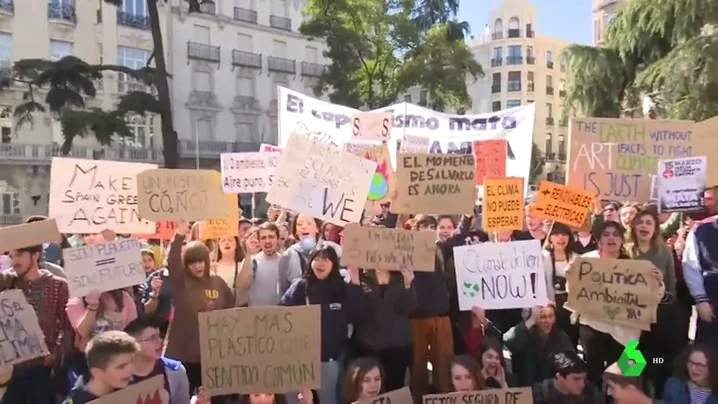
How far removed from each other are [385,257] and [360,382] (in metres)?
0.88

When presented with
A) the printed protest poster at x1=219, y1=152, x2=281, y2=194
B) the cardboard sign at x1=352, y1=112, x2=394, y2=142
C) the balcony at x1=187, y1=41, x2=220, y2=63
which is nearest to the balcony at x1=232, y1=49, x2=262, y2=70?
the balcony at x1=187, y1=41, x2=220, y2=63

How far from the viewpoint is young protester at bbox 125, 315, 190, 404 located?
3562 millimetres

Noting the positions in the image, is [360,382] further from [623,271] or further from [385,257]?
[623,271]

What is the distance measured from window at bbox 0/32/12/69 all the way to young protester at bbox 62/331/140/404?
2927 centimetres

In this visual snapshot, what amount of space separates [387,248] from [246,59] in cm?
3426

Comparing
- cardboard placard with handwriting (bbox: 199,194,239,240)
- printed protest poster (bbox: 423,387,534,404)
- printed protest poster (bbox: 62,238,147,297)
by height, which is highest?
cardboard placard with handwriting (bbox: 199,194,239,240)

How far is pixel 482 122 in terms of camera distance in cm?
809

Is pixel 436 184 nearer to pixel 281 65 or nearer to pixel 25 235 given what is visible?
pixel 25 235

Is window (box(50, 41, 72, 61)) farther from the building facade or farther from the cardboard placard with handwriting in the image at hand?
the cardboard placard with handwriting

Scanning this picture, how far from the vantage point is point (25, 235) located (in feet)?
13.4

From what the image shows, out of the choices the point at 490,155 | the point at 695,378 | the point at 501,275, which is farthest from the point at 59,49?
the point at 695,378

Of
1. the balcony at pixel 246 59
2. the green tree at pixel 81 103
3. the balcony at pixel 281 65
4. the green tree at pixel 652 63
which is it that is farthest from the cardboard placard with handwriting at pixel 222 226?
the balcony at pixel 281 65

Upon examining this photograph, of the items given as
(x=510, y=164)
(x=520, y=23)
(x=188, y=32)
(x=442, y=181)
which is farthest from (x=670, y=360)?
(x=520, y=23)

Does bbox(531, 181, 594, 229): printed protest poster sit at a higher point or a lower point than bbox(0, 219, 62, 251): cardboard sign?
higher
